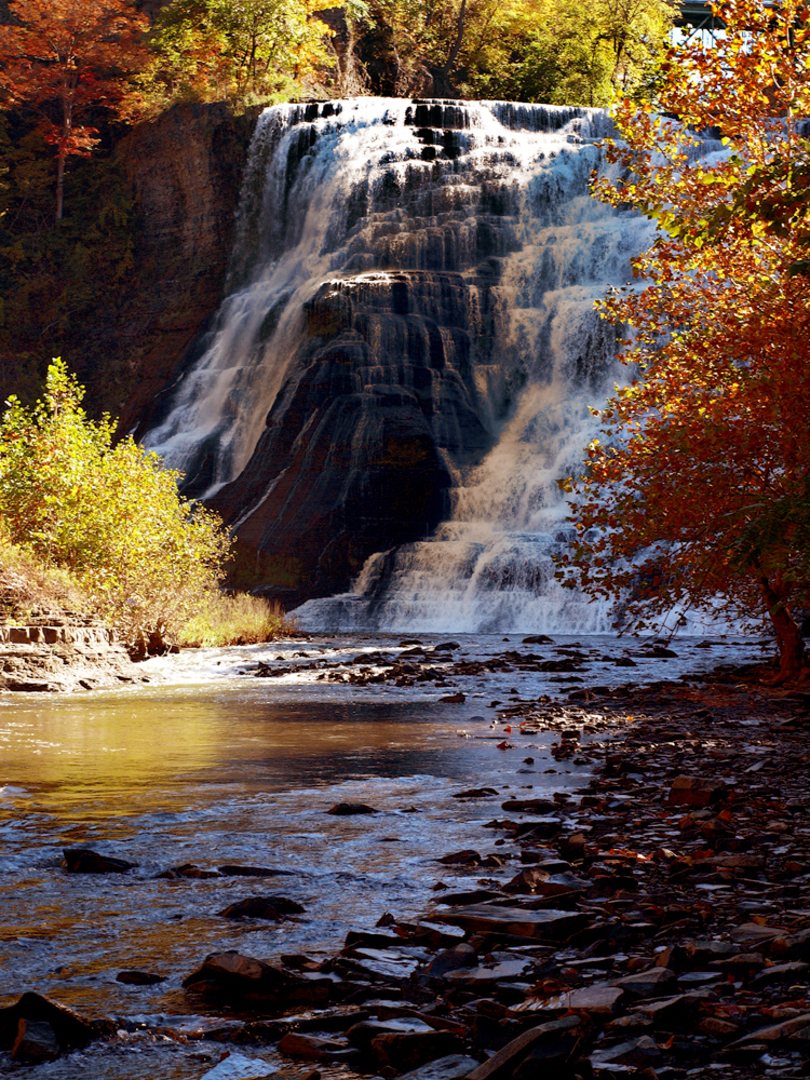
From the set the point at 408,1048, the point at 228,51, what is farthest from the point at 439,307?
the point at 408,1048

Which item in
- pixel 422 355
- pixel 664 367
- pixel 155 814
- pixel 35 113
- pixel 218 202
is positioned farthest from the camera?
pixel 35 113

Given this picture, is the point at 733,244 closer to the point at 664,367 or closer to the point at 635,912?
the point at 664,367

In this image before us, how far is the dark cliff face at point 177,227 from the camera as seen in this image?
4588 centimetres

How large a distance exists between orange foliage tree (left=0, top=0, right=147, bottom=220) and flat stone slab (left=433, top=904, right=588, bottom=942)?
161 feet

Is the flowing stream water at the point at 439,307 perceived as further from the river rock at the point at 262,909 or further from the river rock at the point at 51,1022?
the river rock at the point at 51,1022

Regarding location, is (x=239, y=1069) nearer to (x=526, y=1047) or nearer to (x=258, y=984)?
(x=258, y=984)

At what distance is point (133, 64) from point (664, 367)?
138 feet

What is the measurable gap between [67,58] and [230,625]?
35.8 metres

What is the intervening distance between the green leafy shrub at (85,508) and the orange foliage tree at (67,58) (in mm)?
33398

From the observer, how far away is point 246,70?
48750mm

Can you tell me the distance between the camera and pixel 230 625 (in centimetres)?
2498

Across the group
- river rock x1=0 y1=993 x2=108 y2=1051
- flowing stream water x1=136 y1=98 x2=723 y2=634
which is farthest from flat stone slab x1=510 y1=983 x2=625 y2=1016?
flowing stream water x1=136 y1=98 x2=723 y2=634

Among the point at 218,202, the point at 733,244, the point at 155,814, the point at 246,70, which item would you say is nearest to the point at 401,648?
the point at 733,244

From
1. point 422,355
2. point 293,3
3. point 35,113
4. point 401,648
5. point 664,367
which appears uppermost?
point 293,3
